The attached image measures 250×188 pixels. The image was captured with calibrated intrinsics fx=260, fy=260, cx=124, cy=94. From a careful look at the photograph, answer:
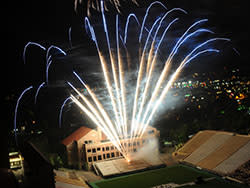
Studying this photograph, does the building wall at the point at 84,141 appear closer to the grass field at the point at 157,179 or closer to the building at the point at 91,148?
the building at the point at 91,148

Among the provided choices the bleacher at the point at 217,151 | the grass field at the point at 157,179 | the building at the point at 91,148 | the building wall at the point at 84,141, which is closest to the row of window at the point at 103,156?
the building at the point at 91,148

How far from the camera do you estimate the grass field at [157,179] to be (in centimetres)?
1464

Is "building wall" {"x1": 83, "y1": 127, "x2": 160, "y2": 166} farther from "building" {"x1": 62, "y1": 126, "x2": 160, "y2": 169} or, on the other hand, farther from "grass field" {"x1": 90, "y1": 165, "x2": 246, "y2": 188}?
"grass field" {"x1": 90, "y1": 165, "x2": 246, "y2": 188}

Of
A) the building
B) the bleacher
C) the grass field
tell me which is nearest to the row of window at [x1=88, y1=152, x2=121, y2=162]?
the building

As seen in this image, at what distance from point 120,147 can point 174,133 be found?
23.6 ft

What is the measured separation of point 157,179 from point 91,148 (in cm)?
589

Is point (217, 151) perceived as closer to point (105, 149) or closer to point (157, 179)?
point (157, 179)

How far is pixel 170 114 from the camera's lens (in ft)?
108

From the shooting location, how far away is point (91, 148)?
19219mm

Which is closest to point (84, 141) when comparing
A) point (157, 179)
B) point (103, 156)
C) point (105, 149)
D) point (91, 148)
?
point (91, 148)

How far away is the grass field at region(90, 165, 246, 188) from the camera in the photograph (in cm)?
1464

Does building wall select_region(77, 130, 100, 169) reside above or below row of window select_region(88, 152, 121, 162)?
above

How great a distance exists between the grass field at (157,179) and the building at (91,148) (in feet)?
10.5

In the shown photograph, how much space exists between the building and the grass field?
319 cm
